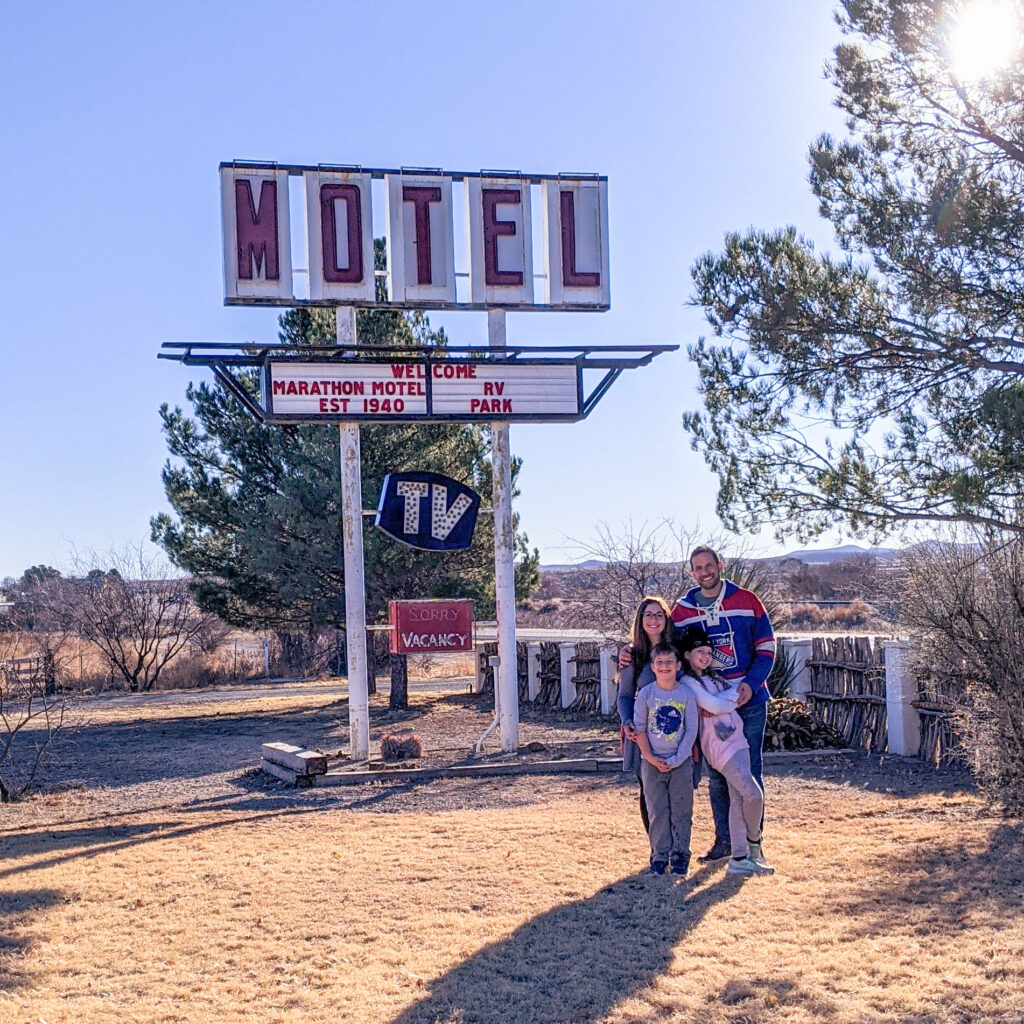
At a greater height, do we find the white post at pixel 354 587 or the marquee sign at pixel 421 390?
the marquee sign at pixel 421 390

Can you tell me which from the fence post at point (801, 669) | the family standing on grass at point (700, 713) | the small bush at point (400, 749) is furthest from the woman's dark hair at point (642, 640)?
the fence post at point (801, 669)

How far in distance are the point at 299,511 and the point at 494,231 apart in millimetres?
8863

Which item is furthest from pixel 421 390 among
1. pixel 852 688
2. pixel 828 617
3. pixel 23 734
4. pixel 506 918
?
pixel 828 617

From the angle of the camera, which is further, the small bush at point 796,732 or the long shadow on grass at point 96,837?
the small bush at point 796,732

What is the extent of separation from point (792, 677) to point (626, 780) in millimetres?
3631

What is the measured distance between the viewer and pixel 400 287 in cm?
1227

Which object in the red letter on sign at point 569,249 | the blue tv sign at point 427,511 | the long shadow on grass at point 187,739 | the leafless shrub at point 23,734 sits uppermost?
the red letter on sign at point 569,249

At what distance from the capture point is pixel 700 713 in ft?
22.6

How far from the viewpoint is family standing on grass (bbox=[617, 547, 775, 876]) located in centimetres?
675

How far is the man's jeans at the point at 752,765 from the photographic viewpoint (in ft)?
23.2

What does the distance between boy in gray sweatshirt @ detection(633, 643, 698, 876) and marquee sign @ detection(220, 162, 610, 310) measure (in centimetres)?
657

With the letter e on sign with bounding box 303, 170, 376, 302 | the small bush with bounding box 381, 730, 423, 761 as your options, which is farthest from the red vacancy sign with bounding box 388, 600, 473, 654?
the letter e on sign with bounding box 303, 170, 376, 302

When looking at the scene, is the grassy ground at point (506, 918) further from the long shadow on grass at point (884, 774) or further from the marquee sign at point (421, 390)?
the marquee sign at point (421, 390)

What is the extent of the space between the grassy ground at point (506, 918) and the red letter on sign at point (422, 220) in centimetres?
556
